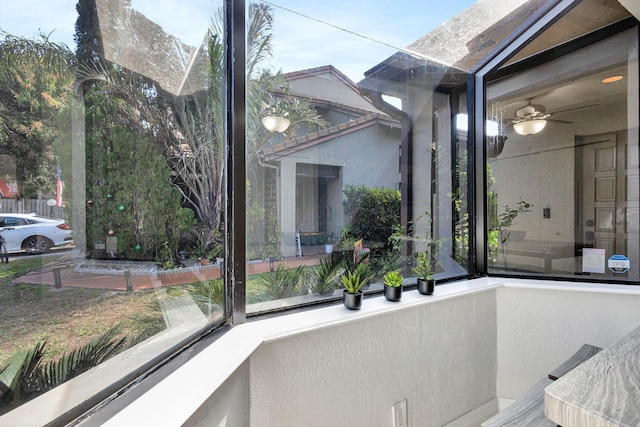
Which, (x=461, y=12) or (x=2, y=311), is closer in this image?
(x=2, y=311)

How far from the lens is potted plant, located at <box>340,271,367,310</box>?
148cm

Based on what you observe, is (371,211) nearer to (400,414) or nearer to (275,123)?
(275,123)

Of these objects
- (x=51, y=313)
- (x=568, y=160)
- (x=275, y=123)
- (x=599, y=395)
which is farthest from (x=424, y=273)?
(x=51, y=313)

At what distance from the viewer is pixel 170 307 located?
99 centimetres

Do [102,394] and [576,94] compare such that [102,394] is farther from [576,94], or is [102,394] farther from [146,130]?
[576,94]

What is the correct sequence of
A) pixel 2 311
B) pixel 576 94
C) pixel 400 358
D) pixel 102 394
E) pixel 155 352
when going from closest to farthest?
pixel 2 311
pixel 102 394
pixel 155 352
pixel 400 358
pixel 576 94

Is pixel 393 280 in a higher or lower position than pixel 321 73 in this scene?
lower

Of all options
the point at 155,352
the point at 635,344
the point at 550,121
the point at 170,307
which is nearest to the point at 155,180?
A: the point at 170,307

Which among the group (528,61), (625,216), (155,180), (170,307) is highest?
(528,61)

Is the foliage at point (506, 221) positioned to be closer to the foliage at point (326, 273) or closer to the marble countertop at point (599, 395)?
the marble countertop at point (599, 395)

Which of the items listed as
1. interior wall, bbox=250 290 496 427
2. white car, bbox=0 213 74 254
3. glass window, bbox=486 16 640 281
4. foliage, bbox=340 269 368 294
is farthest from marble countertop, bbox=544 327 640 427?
white car, bbox=0 213 74 254

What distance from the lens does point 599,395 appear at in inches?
36.4

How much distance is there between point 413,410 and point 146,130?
5.63 ft

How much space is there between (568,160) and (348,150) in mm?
1516
